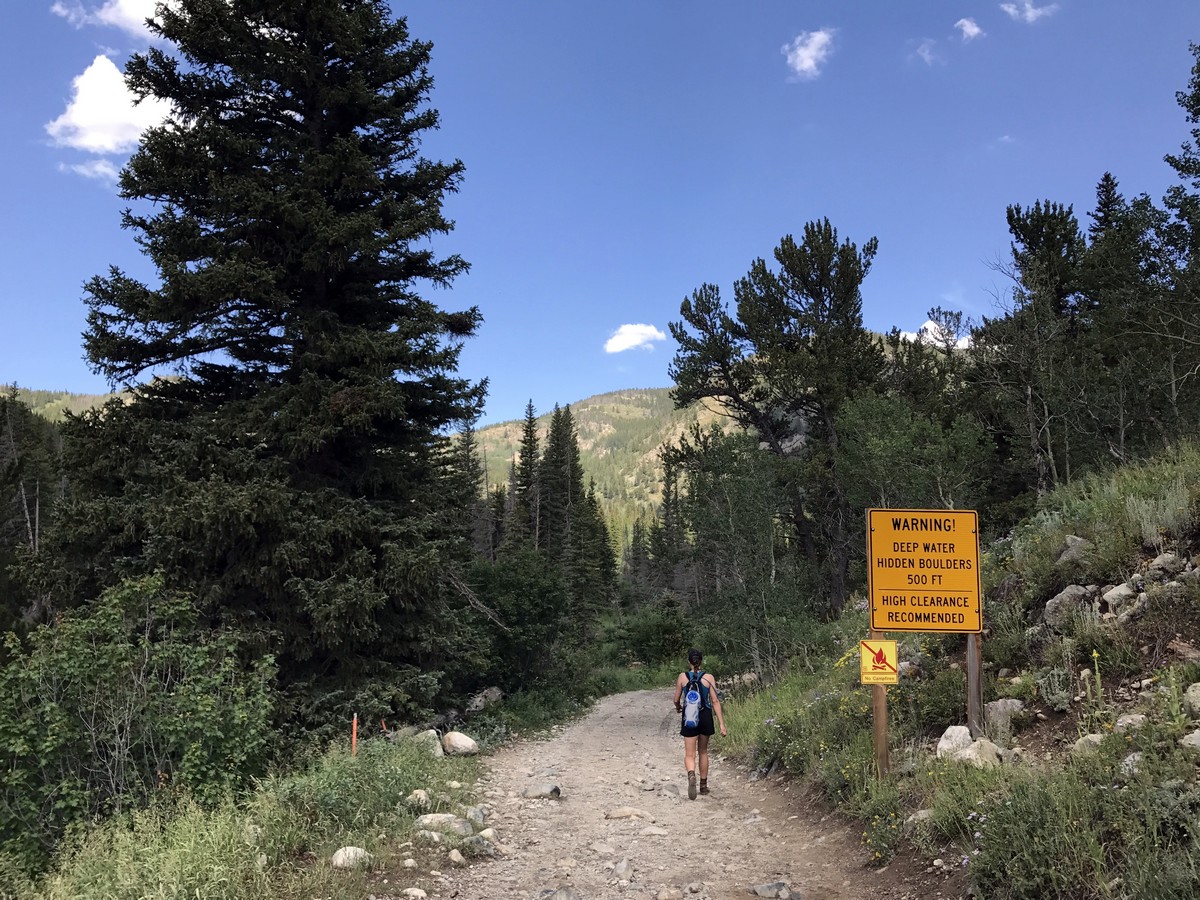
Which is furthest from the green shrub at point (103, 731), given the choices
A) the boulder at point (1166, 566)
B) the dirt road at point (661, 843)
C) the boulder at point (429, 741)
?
the boulder at point (1166, 566)

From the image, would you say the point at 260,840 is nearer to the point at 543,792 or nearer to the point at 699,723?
the point at 543,792

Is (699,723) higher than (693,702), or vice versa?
(693,702)

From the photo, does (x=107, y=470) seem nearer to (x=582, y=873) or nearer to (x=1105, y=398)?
(x=582, y=873)

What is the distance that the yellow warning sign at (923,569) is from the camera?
670 centimetres

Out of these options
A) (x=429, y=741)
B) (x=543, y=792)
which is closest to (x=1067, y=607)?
(x=543, y=792)

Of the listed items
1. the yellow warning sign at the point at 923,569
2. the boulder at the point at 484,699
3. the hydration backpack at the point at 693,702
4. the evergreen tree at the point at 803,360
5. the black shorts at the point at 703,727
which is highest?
the evergreen tree at the point at 803,360

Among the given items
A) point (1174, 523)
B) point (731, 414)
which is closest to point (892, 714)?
point (1174, 523)

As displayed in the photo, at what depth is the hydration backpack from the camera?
8.70m

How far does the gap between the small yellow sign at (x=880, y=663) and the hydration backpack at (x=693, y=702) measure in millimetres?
2625

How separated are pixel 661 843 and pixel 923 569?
3.78 metres

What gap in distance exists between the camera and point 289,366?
12789 mm

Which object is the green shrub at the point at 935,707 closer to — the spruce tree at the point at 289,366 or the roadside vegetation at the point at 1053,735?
the roadside vegetation at the point at 1053,735

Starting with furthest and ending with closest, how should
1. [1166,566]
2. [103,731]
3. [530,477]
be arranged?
[530,477] → [103,731] → [1166,566]

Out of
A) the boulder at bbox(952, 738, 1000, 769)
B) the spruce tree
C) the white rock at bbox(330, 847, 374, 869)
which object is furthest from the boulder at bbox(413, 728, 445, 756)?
the boulder at bbox(952, 738, 1000, 769)
